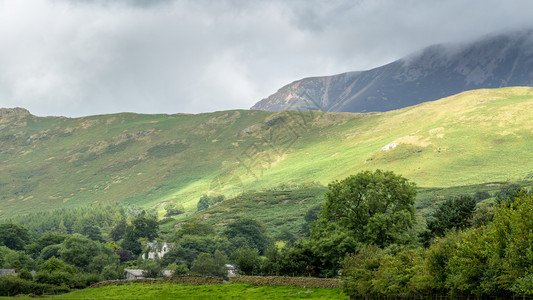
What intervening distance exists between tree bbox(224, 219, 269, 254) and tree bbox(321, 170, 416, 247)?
70.9 metres

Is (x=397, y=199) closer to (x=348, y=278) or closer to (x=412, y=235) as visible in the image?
(x=412, y=235)

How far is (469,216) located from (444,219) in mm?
3068

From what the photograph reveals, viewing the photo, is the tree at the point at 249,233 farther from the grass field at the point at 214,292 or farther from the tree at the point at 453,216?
the tree at the point at 453,216

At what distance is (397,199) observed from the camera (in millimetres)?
59031

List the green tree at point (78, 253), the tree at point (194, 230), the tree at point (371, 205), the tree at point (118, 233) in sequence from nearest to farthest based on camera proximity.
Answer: the tree at point (371, 205)
the green tree at point (78, 253)
the tree at point (194, 230)
the tree at point (118, 233)

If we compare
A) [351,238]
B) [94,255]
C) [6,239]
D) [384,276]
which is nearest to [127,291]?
[351,238]

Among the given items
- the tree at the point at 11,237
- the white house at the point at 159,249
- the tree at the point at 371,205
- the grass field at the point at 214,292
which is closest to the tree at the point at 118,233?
the tree at the point at 11,237

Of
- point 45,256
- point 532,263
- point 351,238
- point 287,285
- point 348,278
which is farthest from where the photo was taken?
point 45,256

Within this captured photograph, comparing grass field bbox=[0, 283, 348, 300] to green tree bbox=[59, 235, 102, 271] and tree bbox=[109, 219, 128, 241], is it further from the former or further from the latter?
tree bbox=[109, 219, 128, 241]

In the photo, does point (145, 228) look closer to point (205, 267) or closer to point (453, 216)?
point (205, 267)

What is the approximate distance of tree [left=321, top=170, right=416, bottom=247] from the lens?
5534 centimetres

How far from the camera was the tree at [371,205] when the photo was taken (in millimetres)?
55344

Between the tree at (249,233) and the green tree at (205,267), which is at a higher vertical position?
the green tree at (205,267)

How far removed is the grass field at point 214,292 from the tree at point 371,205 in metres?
13.0
